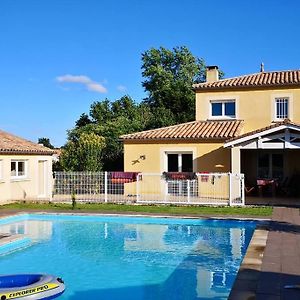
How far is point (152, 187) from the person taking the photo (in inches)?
1018

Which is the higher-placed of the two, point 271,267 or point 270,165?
point 270,165

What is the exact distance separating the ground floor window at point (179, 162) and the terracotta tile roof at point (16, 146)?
320 inches

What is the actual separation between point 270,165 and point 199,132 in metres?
5.39

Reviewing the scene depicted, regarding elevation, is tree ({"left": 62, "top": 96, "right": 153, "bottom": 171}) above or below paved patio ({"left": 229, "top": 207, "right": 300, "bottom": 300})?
above

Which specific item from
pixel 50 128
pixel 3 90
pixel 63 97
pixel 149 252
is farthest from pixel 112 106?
pixel 149 252

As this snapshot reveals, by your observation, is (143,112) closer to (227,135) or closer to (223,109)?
(223,109)

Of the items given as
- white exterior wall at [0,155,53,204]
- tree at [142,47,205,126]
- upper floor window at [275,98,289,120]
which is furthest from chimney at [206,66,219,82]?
tree at [142,47,205,126]

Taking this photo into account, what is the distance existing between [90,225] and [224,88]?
48.5 ft

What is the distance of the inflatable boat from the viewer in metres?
8.29

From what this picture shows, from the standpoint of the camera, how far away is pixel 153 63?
2328 inches

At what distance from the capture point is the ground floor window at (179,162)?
2730 cm

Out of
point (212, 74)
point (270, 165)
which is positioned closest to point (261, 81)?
point (212, 74)

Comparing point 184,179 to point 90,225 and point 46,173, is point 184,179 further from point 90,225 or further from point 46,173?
point 46,173

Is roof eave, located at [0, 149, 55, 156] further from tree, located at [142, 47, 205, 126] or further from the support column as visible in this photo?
tree, located at [142, 47, 205, 126]
